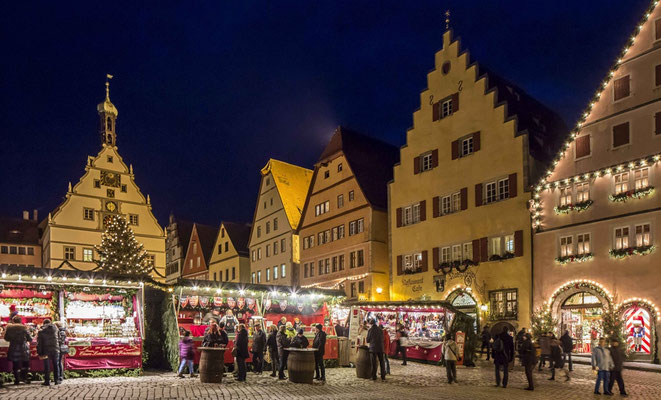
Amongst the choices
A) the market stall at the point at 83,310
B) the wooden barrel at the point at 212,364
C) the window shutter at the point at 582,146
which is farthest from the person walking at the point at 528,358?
the window shutter at the point at 582,146

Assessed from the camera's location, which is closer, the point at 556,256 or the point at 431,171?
the point at 556,256

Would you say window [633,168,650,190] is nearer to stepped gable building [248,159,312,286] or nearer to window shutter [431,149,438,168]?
window shutter [431,149,438,168]

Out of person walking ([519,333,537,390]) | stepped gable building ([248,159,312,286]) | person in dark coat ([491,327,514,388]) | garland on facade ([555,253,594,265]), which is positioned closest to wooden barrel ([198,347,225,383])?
person in dark coat ([491,327,514,388])

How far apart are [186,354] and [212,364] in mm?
1991

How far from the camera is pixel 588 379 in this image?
18.7m

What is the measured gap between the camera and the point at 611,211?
25422 mm

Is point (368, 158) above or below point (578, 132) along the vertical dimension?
above

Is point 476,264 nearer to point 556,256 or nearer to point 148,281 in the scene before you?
point 556,256

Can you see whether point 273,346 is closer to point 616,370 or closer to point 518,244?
point 616,370

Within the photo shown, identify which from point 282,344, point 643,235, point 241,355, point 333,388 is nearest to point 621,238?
point 643,235

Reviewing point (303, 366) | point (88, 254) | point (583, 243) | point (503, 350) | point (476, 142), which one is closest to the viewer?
point (503, 350)

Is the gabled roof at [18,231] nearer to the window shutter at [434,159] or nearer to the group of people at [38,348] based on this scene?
the window shutter at [434,159]

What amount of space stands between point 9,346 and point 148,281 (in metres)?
4.99

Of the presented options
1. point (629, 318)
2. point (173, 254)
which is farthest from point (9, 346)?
point (173, 254)
